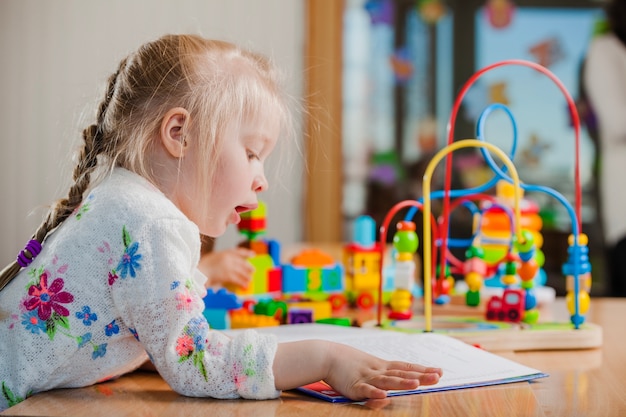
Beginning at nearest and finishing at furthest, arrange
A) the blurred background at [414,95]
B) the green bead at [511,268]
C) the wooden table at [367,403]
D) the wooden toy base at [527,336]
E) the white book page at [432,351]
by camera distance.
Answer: the wooden table at [367,403] < the white book page at [432,351] < the wooden toy base at [527,336] < the green bead at [511,268] < the blurred background at [414,95]

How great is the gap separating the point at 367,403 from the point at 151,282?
0.23 meters

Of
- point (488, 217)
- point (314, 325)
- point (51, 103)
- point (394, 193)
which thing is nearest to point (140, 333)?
point (314, 325)

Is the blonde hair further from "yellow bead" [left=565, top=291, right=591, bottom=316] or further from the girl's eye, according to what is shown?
"yellow bead" [left=565, top=291, right=591, bottom=316]

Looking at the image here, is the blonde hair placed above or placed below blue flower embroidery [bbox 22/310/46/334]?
above

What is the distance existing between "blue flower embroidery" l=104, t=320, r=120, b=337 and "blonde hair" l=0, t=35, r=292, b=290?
0.14 meters

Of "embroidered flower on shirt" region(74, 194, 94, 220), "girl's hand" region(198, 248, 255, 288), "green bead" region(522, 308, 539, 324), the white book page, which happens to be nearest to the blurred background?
"girl's hand" region(198, 248, 255, 288)

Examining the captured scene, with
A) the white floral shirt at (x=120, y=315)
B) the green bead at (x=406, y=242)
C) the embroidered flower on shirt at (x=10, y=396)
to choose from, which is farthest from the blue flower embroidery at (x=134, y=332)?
the green bead at (x=406, y=242)

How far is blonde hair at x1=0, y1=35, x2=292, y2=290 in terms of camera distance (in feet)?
2.97

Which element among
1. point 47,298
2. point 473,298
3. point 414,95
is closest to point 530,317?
point 473,298

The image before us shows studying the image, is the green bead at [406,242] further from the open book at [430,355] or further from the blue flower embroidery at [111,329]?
the blue flower embroidery at [111,329]

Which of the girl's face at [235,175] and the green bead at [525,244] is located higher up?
the girl's face at [235,175]

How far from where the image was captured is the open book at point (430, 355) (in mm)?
824

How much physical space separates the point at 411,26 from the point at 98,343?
3590 millimetres

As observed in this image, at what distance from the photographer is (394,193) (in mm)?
4203
